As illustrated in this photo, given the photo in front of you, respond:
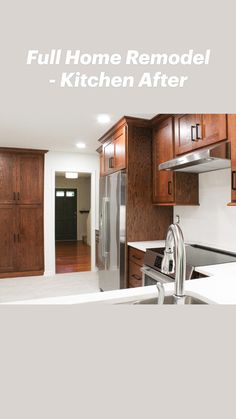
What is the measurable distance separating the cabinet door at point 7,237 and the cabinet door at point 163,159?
2.77 m

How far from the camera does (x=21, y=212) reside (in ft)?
14.0

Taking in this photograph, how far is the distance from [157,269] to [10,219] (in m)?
3.19

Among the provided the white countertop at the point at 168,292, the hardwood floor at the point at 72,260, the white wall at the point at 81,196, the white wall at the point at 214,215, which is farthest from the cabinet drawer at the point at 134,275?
Result: the white wall at the point at 81,196

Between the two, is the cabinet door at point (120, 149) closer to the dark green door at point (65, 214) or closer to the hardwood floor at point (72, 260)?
the hardwood floor at point (72, 260)

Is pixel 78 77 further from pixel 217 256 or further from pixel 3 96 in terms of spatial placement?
pixel 217 256

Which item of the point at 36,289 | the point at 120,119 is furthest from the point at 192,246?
the point at 36,289

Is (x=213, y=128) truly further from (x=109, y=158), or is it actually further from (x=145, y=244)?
(x=109, y=158)

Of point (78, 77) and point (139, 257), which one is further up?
point (78, 77)

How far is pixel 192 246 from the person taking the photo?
2297mm

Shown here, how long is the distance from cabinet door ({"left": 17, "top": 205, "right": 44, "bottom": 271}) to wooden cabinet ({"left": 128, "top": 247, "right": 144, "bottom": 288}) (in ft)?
7.74

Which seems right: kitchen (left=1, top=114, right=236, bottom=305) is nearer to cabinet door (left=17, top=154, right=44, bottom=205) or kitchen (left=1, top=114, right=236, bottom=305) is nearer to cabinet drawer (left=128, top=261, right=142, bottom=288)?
cabinet drawer (left=128, top=261, right=142, bottom=288)

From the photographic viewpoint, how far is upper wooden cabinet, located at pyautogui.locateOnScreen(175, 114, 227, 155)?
1.74 metres

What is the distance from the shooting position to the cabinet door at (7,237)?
4.19 metres

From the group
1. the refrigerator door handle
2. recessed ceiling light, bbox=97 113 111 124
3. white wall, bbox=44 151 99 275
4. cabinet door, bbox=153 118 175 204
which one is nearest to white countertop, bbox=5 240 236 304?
cabinet door, bbox=153 118 175 204
